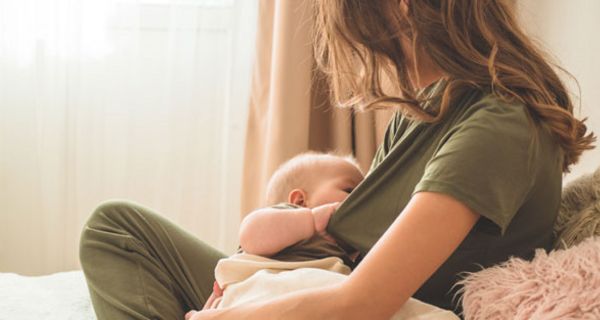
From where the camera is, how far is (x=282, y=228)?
1269 mm

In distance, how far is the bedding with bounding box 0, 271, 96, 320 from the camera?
1.48 meters

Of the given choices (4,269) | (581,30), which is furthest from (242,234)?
(4,269)

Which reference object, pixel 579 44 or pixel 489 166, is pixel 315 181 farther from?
pixel 579 44

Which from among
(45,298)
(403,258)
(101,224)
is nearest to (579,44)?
(403,258)

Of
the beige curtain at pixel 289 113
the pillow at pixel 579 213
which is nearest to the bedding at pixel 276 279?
the pillow at pixel 579 213

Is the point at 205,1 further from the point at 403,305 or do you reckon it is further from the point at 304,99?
the point at 403,305

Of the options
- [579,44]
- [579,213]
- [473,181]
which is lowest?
[579,213]

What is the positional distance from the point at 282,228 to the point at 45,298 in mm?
647

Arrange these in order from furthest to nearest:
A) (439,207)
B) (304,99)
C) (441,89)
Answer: (304,99), (441,89), (439,207)

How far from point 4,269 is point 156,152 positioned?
0.65 metres

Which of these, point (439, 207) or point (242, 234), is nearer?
point (439, 207)

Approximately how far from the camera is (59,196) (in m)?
2.42

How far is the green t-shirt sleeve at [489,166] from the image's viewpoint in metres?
0.94

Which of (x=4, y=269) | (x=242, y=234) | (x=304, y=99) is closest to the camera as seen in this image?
(x=242, y=234)
